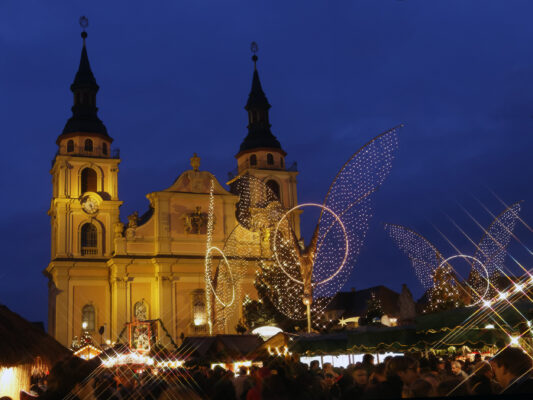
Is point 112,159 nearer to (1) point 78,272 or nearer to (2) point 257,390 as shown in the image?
(1) point 78,272

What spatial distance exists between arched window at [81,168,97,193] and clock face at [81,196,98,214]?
1.21 meters

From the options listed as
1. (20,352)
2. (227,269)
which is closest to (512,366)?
(20,352)

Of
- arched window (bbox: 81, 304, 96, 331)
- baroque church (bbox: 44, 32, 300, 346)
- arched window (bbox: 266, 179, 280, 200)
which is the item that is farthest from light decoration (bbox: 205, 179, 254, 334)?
arched window (bbox: 81, 304, 96, 331)

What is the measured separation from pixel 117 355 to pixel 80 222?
93.1 feet

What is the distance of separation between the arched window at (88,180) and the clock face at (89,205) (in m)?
1.21

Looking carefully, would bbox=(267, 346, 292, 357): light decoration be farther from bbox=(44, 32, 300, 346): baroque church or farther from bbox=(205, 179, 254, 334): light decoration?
bbox=(44, 32, 300, 346): baroque church

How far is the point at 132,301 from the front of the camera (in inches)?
2046

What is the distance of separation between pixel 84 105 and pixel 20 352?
1828 inches

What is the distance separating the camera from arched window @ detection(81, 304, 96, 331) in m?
51.3

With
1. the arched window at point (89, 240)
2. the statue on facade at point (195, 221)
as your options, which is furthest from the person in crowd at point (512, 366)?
the arched window at point (89, 240)

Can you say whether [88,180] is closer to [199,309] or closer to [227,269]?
[199,309]

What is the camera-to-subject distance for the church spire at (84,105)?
180 feet

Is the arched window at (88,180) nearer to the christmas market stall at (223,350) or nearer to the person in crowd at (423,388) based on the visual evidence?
the christmas market stall at (223,350)

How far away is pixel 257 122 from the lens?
61.9 meters
